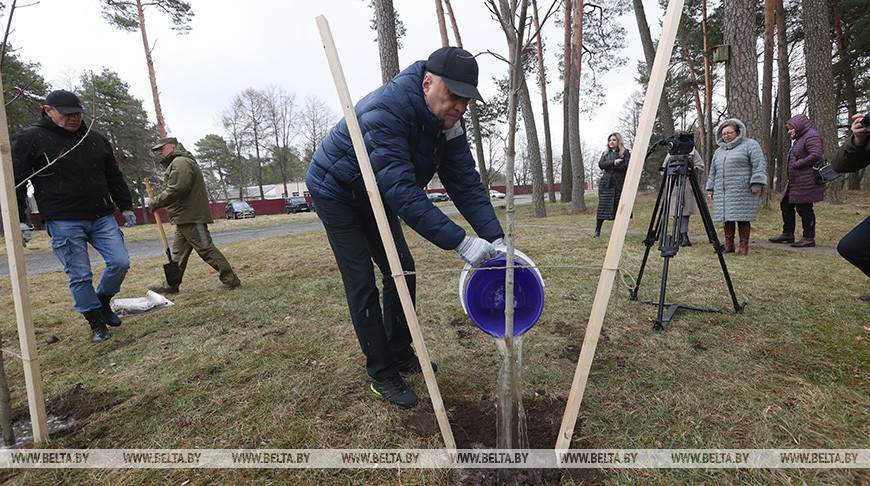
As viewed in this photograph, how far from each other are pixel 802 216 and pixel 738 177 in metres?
1.51

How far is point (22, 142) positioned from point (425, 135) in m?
3.10

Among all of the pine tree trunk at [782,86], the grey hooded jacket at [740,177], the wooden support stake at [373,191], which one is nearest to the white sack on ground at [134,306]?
the wooden support stake at [373,191]

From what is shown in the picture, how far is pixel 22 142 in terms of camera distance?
2676 millimetres

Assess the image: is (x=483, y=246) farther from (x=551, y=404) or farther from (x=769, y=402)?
(x=769, y=402)

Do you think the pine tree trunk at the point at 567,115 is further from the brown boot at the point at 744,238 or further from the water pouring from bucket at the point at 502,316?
the water pouring from bucket at the point at 502,316

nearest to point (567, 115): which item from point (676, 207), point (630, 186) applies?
point (676, 207)

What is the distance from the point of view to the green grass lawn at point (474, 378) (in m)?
1.62

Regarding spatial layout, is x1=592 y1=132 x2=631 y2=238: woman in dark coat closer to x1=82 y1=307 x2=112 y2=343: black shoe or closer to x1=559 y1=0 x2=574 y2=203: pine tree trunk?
x1=559 y1=0 x2=574 y2=203: pine tree trunk

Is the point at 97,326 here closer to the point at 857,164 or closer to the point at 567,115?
the point at 857,164

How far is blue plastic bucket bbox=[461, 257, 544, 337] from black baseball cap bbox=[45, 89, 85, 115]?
3296 mm

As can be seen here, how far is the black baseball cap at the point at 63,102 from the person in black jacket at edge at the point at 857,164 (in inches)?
201

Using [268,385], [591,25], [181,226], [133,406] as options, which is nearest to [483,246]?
[268,385]

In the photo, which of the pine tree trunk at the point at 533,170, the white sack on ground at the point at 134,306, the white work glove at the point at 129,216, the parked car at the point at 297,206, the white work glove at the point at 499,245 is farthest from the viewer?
the parked car at the point at 297,206

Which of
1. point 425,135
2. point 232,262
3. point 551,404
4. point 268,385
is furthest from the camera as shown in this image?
point 232,262
